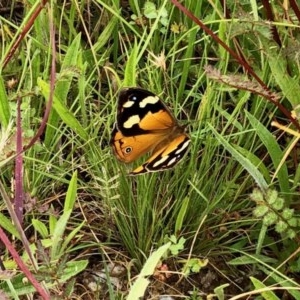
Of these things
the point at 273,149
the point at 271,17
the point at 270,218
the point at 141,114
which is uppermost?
the point at 271,17

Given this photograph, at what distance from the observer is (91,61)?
1.93 meters

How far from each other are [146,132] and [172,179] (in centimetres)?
13

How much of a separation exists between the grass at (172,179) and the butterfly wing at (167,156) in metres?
0.06

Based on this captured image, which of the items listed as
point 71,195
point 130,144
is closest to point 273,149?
point 130,144

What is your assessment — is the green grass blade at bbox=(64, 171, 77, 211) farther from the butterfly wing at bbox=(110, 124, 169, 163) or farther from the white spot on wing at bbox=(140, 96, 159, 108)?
the white spot on wing at bbox=(140, 96, 159, 108)

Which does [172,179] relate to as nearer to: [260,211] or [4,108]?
[260,211]

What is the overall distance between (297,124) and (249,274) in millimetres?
395

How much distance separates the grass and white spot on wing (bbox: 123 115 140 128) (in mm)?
111

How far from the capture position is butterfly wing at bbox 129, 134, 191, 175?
1501 mm

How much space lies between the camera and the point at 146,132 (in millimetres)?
1604

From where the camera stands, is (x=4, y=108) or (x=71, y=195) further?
(x=4, y=108)

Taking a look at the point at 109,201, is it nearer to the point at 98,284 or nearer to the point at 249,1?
the point at 98,284

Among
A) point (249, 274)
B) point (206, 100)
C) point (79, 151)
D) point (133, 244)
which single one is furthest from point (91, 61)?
point (249, 274)

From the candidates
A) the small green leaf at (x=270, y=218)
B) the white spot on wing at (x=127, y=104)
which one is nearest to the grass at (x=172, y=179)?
the small green leaf at (x=270, y=218)
